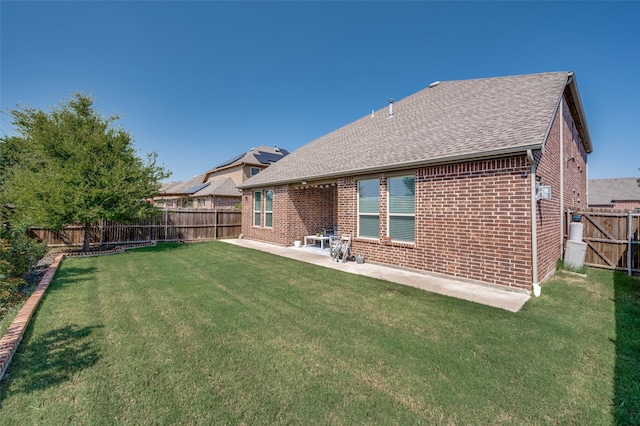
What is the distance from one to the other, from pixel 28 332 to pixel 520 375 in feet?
20.1

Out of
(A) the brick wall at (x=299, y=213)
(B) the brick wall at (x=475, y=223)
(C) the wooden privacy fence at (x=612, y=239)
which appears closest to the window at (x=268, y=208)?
(A) the brick wall at (x=299, y=213)

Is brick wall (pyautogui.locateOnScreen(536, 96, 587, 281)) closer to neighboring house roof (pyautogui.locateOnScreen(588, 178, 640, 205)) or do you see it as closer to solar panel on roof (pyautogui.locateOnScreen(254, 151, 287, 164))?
solar panel on roof (pyautogui.locateOnScreen(254, 151, 287, 164))

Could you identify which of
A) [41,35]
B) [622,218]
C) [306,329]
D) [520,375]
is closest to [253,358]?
[306,329]

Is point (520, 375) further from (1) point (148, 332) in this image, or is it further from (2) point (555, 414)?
(1) point (148, 332)

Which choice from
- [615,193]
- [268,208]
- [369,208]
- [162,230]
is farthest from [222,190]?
[615,193]

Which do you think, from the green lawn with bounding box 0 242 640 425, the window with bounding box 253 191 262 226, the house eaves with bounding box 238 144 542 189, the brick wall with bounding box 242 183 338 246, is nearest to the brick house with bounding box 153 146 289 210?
the window with bounding box 253 191 262 226

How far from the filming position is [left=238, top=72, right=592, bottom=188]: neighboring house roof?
19.2ft

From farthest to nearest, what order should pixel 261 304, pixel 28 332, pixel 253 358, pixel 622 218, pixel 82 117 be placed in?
pixel 82 117 < pixel 622 218 < pixel 261 304 < pixel 28 332 < pixel 253 358

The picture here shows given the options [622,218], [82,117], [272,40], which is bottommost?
[622,218]

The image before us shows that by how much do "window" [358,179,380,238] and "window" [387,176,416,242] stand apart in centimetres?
43

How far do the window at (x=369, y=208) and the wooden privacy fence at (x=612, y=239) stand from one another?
5833 millimetres

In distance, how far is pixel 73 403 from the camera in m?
2.33

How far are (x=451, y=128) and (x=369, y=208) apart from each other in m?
3.18

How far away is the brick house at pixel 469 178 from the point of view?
5410 millimetres
